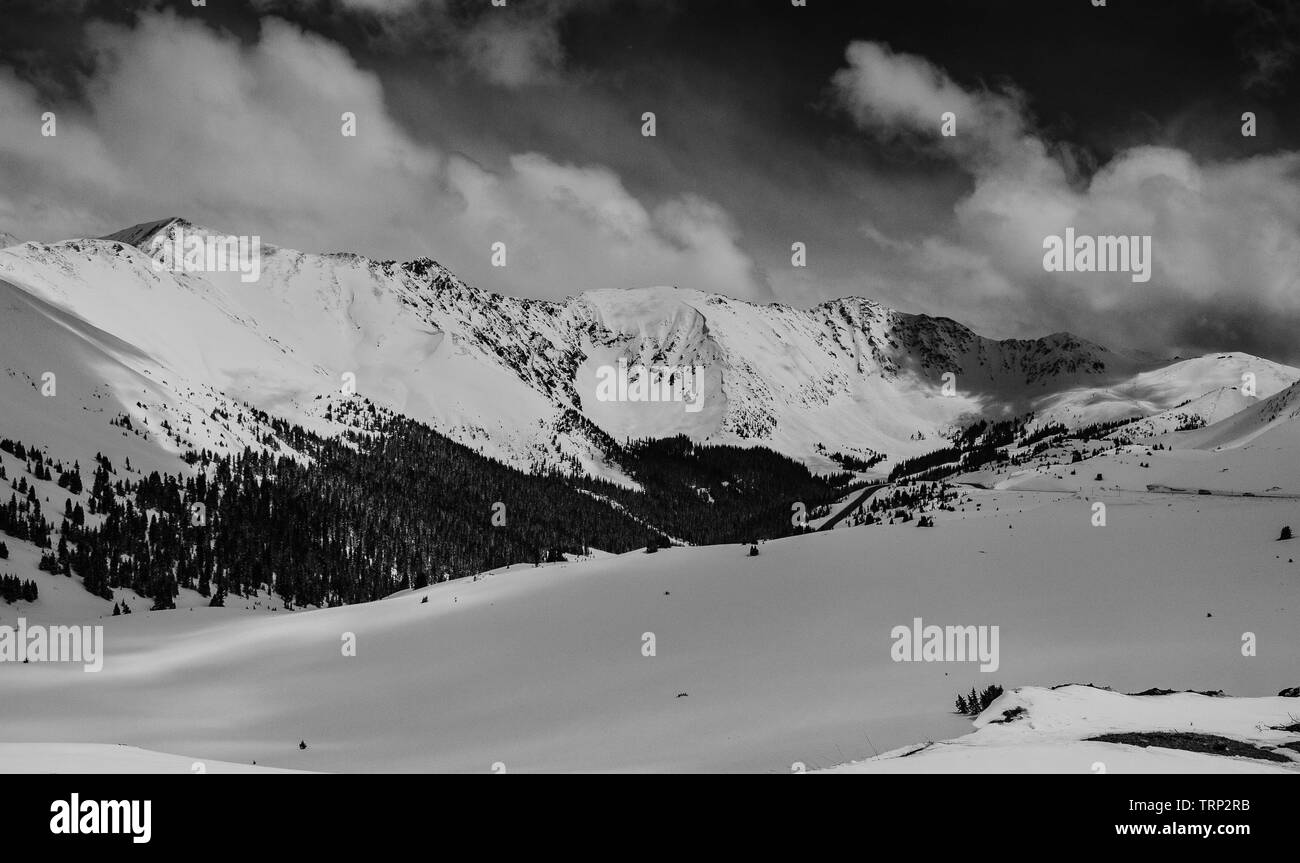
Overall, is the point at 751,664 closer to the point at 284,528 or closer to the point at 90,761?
the point at 90,761

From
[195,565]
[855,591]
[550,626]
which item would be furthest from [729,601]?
[195,565]

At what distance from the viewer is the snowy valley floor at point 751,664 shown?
11.7m

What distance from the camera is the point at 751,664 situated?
18406mm

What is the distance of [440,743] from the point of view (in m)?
16.2
